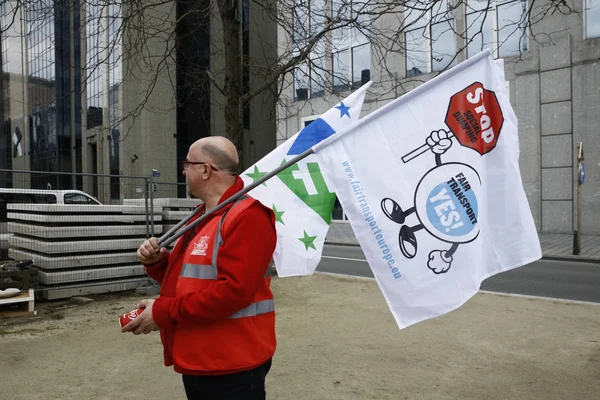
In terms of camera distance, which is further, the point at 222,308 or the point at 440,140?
the point at 440,140

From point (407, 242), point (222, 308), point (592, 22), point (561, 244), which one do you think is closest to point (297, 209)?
point (407, 242)

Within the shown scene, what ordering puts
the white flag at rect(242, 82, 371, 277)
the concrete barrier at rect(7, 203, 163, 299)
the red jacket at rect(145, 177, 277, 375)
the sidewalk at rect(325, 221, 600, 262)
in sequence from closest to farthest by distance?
the red jacket at rect(145, 177, 277, 375) < the white flag at rect(242, 82, 371, 277) < the concrete barrier at rect(7, 203, 163, 299) < the sidewalk at rect(325, 221, 600, 262)

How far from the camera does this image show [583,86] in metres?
17.9

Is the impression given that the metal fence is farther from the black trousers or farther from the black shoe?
the black shoe

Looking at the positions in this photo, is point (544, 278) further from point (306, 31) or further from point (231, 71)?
point (231, 71)

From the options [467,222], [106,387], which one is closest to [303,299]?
[106,387]

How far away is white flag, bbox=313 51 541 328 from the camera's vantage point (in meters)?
2.58

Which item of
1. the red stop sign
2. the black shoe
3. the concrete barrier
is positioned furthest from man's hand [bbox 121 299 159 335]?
the concrete barrier

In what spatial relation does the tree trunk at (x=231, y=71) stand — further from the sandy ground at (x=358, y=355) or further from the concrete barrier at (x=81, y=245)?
the sandy ground at (x=358, y=355)

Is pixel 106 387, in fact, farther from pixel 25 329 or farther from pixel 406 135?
pixel 406 135

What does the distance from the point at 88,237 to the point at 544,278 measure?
863 cm

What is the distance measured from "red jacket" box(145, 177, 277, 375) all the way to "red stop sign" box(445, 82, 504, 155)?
1.15 metres

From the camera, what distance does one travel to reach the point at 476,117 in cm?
267

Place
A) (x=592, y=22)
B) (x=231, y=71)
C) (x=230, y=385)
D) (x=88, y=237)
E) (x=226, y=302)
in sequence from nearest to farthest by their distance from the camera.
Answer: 1. (x=226, y=302)
2. (x=230, y=385)
3. (x=88, y=237)
4. (x=231, y=71)
5. (x=592, y=22)
